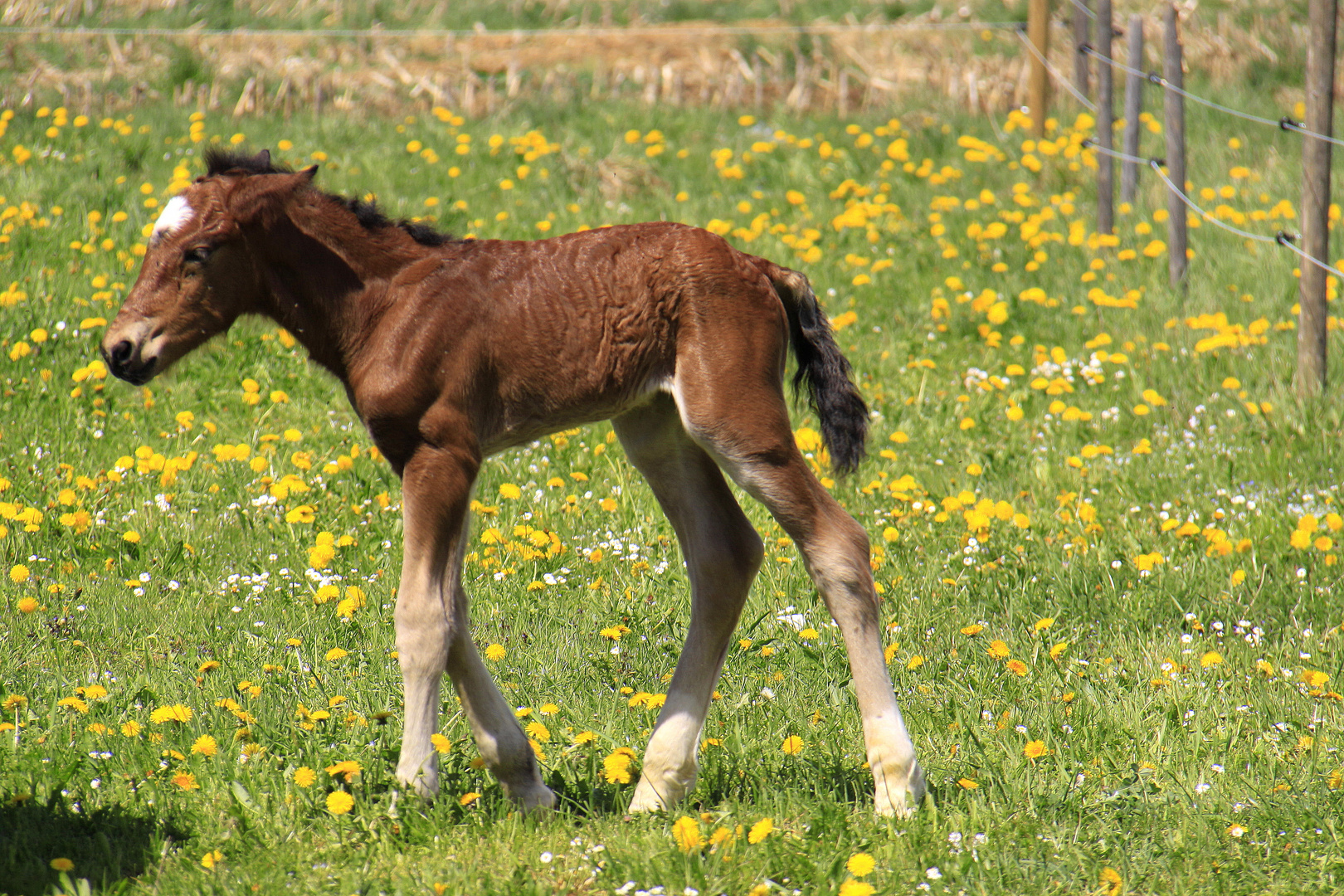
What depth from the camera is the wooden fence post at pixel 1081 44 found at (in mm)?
9992

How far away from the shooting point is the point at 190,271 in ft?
11.0

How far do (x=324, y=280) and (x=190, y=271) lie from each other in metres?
0.33

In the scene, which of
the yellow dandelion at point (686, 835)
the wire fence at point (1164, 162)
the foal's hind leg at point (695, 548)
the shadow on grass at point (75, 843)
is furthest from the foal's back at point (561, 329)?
the wire fence at point (1164, 162)

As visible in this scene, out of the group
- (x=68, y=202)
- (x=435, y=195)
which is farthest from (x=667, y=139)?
(x=68, y=202)

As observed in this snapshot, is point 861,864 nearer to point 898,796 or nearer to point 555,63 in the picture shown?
point 898,796

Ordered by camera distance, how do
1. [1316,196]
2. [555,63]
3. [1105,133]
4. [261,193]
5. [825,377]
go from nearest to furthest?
[261,193], [825,377], [1316,196], [1105,133], [555,63]

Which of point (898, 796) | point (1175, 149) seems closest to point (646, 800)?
point (898, 796)

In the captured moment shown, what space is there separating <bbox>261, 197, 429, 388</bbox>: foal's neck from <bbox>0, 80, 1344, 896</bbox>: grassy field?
1.09 meters

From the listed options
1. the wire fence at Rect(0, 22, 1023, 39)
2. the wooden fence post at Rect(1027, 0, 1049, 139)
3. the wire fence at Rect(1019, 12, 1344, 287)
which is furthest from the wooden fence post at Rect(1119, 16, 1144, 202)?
the wire fence at Rect(0, 22, 1023, 39)

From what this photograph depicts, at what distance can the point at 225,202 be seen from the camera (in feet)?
11.0

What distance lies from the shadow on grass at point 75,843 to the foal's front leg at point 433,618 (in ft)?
2.13

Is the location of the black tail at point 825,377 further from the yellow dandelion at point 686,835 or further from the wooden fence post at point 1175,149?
the wooden fence post at point 1175,149

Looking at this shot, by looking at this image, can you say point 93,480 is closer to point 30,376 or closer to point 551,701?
point 30,376

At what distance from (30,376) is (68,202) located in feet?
7.87
